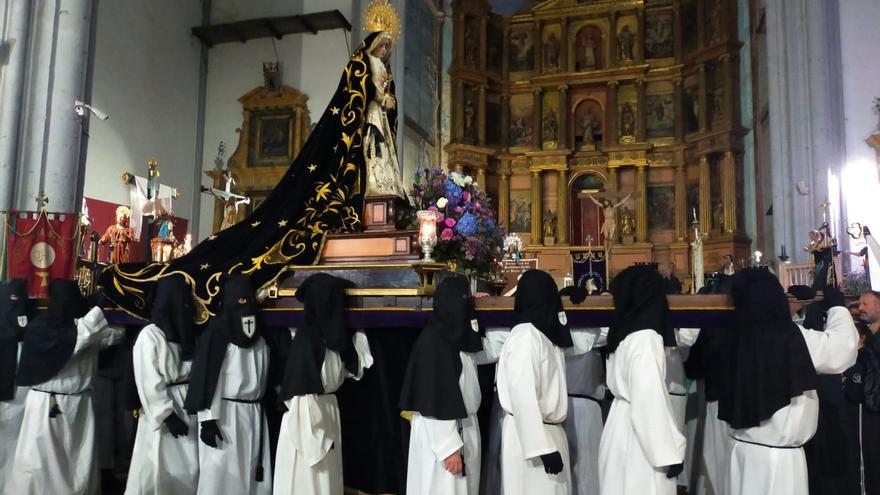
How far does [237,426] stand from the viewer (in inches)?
196

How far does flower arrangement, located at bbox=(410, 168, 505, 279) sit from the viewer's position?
585 centimetres

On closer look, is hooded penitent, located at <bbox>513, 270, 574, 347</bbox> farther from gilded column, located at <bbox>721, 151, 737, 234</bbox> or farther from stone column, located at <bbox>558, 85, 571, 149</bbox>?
stone column, located at <bbox>558, 85, 571, 149</bbox>

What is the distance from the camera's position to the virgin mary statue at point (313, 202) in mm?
5602

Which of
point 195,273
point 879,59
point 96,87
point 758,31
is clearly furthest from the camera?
point 758,31

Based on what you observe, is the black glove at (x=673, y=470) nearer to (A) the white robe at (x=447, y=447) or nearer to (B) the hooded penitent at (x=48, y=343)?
(A) the white robe at (x=447, y=447)

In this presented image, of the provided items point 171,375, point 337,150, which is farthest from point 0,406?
point 337,150

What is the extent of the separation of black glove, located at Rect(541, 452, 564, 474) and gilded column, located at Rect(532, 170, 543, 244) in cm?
1453

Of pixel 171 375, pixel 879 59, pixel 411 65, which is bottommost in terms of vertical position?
pixel 171 375

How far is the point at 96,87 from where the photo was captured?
12484 millimetres

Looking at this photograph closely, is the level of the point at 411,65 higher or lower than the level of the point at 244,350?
Answer: higher

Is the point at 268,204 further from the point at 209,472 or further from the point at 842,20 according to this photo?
the point at 842,20

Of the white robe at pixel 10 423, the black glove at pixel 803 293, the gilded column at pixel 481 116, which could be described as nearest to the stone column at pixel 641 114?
the gilded column at pixel 481 116

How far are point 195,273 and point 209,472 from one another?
159cm

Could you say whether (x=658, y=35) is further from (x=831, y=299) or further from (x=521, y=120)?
(x=831, y=299)
